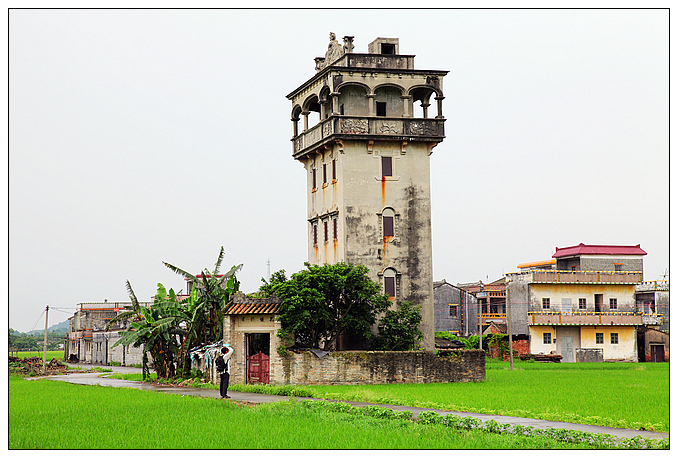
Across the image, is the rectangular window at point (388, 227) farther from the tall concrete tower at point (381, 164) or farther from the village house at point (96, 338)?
the village house at point (96, 338)

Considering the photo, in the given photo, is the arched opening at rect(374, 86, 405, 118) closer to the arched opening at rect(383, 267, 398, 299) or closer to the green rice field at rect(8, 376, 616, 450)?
the arched opening at rect(383, 267, 398, 299)

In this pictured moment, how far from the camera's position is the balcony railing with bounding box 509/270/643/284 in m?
62.9


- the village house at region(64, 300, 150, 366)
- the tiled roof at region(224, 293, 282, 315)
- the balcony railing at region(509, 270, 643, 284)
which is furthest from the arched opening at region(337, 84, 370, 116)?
the village house at region(64, 300, 150, 366)

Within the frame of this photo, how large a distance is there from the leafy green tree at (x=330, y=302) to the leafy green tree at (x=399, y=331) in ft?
2.59

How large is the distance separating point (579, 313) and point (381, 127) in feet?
95.8

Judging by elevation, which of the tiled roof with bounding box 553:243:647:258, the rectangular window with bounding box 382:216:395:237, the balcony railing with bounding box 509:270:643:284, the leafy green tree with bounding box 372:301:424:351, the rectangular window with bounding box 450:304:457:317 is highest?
the tiled roof with bounding box 553:243:647:258

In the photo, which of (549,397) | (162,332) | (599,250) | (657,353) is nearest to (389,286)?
(162,332)

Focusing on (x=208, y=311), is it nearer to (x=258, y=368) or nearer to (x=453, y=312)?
(x=258, y=368)

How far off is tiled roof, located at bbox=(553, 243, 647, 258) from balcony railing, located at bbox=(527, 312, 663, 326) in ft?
18.7

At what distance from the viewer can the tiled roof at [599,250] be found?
6662 cm

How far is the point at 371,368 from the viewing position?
109ft

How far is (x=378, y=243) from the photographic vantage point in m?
40.8

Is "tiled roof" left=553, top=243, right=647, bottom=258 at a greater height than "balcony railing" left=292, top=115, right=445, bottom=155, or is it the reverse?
"balcony railing" left=292, top=115, right=445, bottom=155

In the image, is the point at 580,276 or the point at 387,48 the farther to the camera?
the point at 580,276
